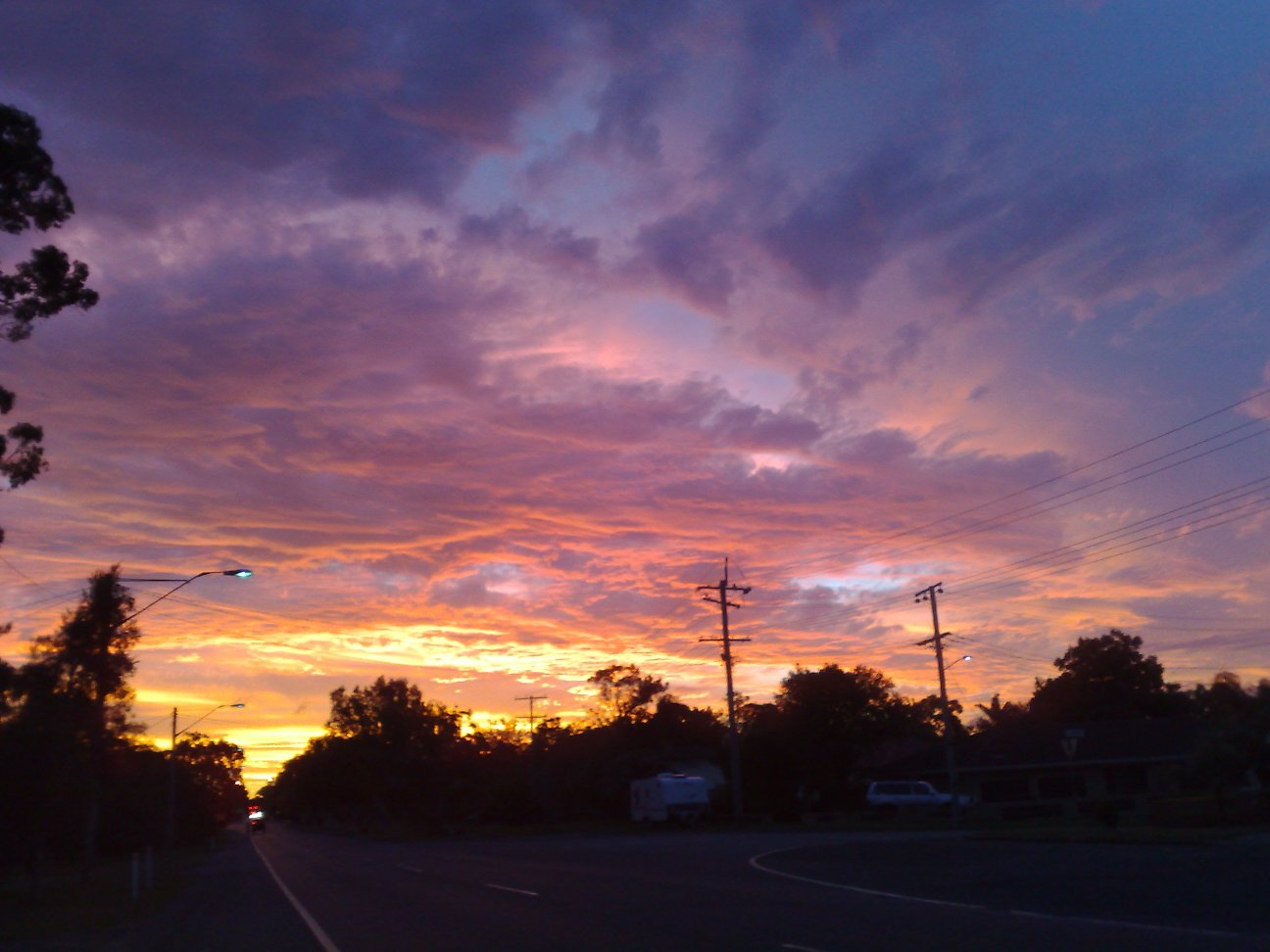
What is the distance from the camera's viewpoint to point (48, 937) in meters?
20.0

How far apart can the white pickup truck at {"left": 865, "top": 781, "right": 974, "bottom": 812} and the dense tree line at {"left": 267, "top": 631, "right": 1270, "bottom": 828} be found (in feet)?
32.8

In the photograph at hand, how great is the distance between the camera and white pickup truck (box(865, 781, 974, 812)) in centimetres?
5653

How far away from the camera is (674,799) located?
2498 inches

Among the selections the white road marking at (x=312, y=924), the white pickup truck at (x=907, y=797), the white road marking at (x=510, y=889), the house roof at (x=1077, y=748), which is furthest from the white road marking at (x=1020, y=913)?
the house roof at (x=1077, y=748)

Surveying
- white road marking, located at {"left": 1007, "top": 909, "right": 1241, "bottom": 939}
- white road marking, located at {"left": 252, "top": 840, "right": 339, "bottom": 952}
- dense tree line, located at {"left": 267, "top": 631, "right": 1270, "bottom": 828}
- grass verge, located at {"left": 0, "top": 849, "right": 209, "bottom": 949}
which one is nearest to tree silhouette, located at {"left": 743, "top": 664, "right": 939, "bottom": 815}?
dense tree line, located at {"left": 267, "top": 631, "right": 1270, "bottom": 828}

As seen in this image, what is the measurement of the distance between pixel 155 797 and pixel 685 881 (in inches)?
2309

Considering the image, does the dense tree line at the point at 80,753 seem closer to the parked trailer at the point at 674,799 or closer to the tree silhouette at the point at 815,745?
the parked trailer at the point at 674,799

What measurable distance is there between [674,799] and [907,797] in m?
13.5

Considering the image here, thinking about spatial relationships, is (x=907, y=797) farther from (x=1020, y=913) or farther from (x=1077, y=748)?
(x=1020, y=913)

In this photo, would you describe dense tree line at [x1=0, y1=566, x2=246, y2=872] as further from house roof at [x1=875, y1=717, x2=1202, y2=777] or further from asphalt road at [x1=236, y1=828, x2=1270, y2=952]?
house roof at [x1=875, y1=717, x2=1202, y2=777]

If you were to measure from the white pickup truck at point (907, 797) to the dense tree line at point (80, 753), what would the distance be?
121 feet

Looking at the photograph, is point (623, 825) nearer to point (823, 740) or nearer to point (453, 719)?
point (823, 740)

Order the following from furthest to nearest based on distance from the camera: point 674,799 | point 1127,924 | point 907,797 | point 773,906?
point 674,799
point 907,797
point 773,906
point 1127,924

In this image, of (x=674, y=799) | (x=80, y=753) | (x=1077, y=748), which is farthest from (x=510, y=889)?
(x=1077, y=748)
